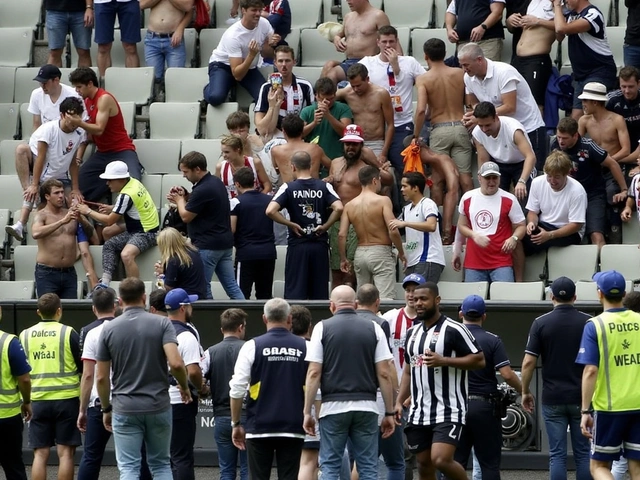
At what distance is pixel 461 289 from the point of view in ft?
42.8

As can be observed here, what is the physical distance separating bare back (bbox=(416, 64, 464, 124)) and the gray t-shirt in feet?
16.4

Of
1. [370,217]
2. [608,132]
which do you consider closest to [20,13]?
[370,217]

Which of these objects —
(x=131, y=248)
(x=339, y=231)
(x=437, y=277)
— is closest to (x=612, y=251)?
(x=437, y=277)

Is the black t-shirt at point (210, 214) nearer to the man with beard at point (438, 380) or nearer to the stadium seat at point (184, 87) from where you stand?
the stadium seat at point (184, 87)

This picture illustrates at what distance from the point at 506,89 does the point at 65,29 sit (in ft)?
17.6

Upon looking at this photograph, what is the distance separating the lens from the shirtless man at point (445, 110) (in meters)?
14.0

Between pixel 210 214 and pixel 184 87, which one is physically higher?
pixel 184 87

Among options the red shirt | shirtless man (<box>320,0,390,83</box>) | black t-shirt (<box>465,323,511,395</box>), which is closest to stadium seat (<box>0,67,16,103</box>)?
the red shirt


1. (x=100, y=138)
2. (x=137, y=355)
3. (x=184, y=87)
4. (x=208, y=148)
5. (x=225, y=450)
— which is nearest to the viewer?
(x=137, y=355)

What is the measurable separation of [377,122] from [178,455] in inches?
182

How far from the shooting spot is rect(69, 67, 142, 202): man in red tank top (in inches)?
560

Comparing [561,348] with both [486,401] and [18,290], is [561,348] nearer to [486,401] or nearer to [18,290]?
[486,401]

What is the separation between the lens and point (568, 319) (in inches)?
413

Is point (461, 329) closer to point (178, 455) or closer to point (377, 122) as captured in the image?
point (178, 455)
